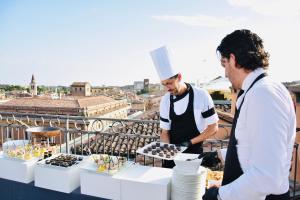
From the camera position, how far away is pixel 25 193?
247 centimetres

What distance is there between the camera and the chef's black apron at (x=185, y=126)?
2.57 meters

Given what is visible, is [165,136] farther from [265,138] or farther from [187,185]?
[265,138]

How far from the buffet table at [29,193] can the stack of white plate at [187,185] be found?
665mm

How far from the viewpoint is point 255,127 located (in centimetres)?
108

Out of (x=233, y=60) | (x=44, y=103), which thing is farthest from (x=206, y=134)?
(x=44, y=103)

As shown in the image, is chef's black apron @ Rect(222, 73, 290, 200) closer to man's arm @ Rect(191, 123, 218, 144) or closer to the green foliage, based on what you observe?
man's arm @ Rect(191, 123, 218, 144)

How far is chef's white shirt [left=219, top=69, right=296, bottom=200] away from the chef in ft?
4.57

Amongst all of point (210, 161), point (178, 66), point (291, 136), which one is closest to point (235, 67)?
point (291, 136)

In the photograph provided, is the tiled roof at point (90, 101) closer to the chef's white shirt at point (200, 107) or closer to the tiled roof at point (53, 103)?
the tiled roof at point (53, 103)

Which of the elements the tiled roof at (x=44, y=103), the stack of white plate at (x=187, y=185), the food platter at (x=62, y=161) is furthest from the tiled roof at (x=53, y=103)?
the stack of white plate at (x=187, y=185)

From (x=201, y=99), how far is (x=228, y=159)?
131 cm

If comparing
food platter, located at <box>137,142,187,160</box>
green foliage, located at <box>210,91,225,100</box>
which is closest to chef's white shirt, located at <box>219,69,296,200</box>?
food platter, located at <box>137,142,187,160</box>

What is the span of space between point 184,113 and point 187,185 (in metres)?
0.85

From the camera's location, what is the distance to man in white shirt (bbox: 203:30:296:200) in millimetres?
1036
